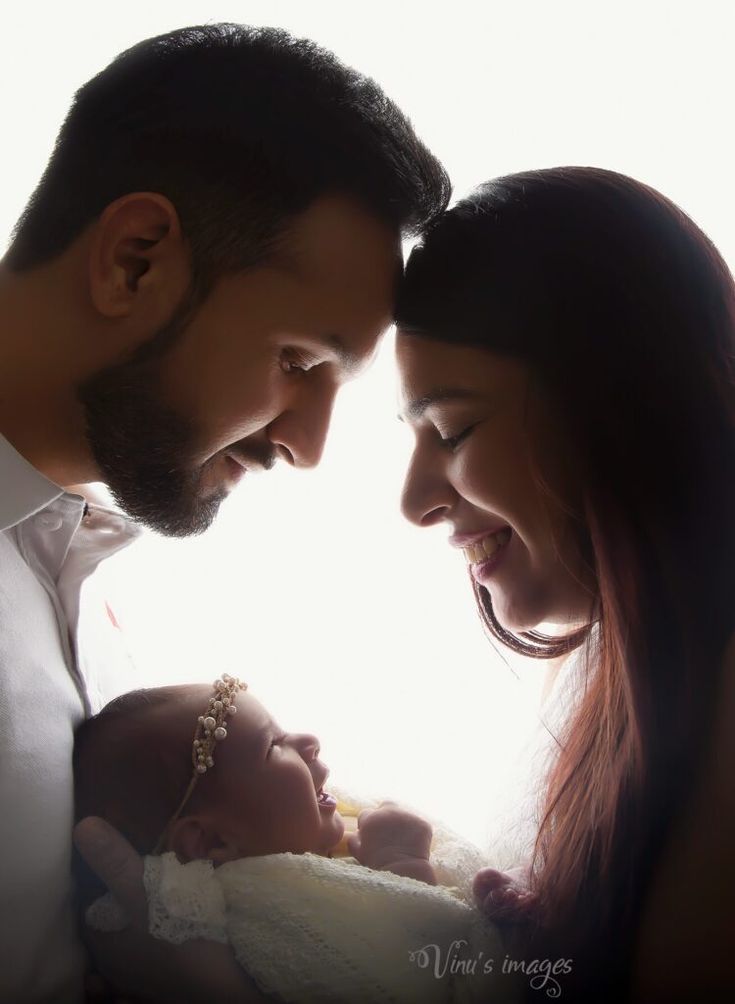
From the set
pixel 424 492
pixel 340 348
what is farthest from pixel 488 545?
pixel 340 348

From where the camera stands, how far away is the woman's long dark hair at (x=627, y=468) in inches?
37.1

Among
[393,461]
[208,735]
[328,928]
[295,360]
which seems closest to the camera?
[328,928]

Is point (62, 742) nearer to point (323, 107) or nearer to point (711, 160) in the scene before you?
point (323, 107)

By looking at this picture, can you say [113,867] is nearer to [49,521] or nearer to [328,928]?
[328,928]

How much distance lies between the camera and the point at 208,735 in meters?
1.04

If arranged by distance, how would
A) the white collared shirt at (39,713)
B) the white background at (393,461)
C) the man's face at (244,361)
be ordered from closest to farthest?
1. the white collared shirt at (39,713)
2. the man's face at (244,361)
3. the white background at (393,461)

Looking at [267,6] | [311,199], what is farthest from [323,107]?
[267,6]

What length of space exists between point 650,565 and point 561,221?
1.30 feet

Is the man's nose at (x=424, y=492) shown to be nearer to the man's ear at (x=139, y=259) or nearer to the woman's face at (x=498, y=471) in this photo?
the woman's face at (x=498, y=471)

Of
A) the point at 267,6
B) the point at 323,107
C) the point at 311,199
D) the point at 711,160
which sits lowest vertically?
the point at 311,199

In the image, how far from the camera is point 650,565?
978 millimetres

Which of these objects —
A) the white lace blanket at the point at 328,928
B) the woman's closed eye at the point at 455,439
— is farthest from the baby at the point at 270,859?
the woman's closed eye at the point at 455,439

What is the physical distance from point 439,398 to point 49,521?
50 cm

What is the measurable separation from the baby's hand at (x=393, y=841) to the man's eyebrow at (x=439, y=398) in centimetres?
49
